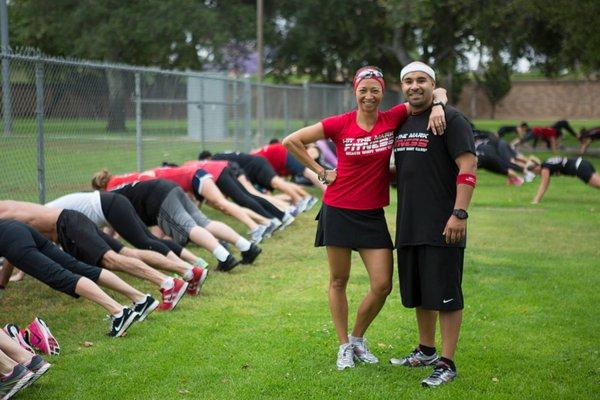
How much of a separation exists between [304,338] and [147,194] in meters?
3.27

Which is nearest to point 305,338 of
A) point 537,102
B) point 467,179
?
point 467,179

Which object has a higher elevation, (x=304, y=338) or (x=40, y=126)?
(x=40, y=126)

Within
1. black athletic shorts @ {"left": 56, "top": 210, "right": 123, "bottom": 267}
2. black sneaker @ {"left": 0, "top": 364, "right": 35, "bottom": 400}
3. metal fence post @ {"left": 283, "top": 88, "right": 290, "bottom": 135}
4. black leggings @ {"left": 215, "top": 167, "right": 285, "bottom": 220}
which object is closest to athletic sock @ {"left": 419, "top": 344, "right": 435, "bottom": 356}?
black sneaker @ {"left": 0, "top": 364, "right": 35, "bottom": 400}

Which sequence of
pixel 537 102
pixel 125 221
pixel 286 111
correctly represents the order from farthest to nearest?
pixel 537 102 < pixel 286 111 < pixel 125 221

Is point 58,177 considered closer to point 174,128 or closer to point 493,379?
point 174,128

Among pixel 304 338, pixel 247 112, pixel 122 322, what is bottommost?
pixel 304 338

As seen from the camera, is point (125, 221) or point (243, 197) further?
point (243, 197)

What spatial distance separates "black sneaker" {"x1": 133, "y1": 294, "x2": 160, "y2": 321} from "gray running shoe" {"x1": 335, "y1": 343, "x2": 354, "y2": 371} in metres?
1.71

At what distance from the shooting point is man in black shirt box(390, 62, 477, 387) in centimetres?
529

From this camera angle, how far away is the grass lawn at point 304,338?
540cm

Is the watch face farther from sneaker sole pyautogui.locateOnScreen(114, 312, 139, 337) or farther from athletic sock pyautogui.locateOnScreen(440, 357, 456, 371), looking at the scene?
sneaker sole pyautogui.locateOnScreen(114, 312, 139, 337)

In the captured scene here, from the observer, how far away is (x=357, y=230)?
224 inches

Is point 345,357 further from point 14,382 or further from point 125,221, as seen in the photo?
point 125,221

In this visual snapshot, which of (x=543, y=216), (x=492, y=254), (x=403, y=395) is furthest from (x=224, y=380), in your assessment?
(x=543, y=216)
